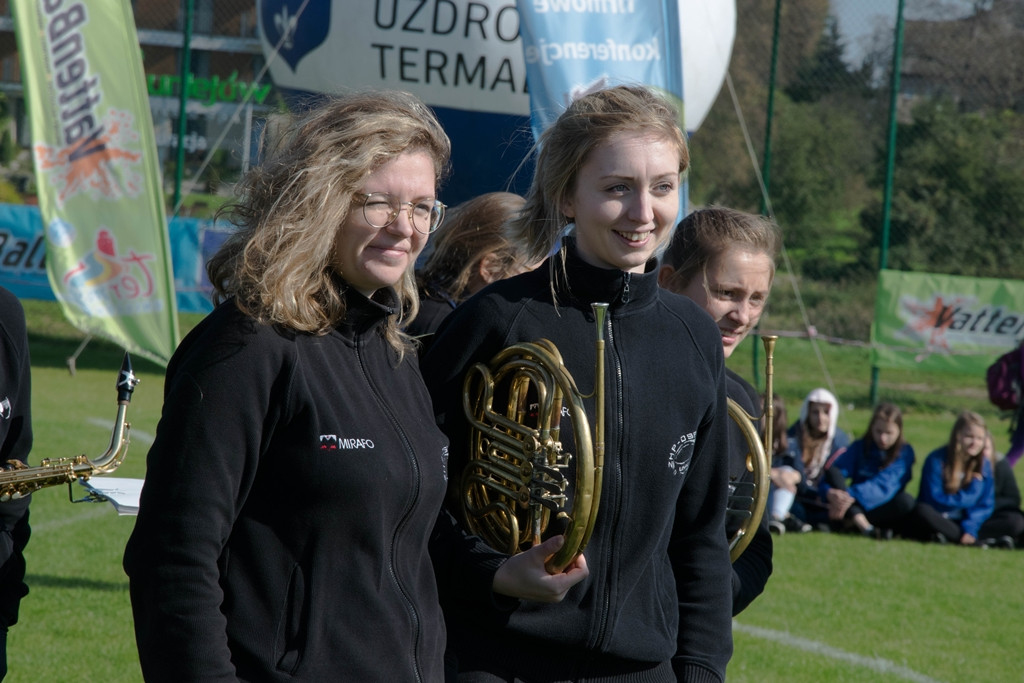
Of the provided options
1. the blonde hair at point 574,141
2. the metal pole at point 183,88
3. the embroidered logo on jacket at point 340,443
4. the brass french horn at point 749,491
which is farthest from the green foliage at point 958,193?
the embroidered logo on jacket at point 340,443

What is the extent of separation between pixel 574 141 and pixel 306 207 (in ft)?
2.14

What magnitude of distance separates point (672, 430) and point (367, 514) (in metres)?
0.70

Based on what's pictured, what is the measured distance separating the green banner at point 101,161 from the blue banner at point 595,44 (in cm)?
274

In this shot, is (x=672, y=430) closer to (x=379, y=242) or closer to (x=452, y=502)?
(x=452, y=502)

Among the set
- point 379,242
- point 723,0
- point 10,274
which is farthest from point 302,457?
point 10,274

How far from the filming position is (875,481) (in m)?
8.50

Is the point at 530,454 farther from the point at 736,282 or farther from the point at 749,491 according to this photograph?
the point at 736,282

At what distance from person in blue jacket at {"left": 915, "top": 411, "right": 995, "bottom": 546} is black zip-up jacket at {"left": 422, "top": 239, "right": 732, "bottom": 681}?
640 centimetres

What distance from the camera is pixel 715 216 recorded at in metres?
2.94

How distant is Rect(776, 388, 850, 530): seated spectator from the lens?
853 centimetres

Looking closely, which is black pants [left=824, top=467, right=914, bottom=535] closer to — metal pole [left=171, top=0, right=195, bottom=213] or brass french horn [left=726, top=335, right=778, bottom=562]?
brass french horn [left=726, top=335, right=778, bottom=562]

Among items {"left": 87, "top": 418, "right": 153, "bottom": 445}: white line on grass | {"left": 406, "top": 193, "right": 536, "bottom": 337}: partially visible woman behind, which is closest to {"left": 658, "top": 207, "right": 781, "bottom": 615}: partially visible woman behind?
{"left": 406, "top": 193, "right": 536, "bottom": 337}: partially visible woman behind

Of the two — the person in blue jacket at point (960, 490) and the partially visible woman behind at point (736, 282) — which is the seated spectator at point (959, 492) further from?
the partially visible woman behind at point (736, 282)

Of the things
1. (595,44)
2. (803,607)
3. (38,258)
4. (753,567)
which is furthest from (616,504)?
(38,258)
